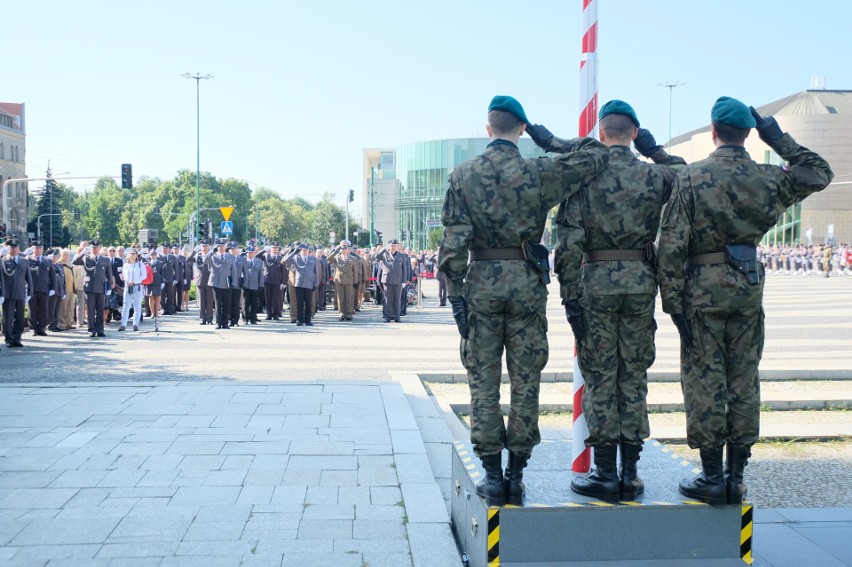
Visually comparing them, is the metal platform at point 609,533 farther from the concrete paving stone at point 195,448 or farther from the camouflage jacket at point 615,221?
the concrete paving stone at point 195,448

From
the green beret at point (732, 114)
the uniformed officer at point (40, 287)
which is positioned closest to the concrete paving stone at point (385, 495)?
the green beret at point (732, 114)

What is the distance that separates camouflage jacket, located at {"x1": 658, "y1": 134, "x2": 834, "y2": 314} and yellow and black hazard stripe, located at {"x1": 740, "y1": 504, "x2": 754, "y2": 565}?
1103mm

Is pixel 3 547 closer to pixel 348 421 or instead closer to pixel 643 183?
pixel 348 421

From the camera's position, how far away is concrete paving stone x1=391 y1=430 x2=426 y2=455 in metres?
6.82

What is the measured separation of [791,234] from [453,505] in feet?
263

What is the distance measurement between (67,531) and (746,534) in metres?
3.93

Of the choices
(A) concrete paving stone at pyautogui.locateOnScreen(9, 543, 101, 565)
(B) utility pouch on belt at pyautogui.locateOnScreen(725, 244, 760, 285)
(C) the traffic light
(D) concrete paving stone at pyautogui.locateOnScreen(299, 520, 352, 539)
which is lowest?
(A) concrete paving stone at pyautogui.locateOnScreen(9, 543, 101, 565)

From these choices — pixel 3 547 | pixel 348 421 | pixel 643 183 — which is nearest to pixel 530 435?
pixel 643 183

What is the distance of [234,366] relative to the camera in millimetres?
12383

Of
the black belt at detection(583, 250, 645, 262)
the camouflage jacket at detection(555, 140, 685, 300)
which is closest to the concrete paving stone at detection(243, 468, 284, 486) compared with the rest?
the camouflage jacket at detection(555, 140, 685, 300)

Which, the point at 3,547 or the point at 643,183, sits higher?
the point at 643,183

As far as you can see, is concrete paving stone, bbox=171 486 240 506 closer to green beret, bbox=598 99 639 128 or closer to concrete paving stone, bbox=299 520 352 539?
concrete paving stone, bbox=299 520 352 539

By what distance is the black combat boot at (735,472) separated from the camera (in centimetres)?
438

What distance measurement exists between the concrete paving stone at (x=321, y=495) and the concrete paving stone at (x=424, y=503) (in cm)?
48
